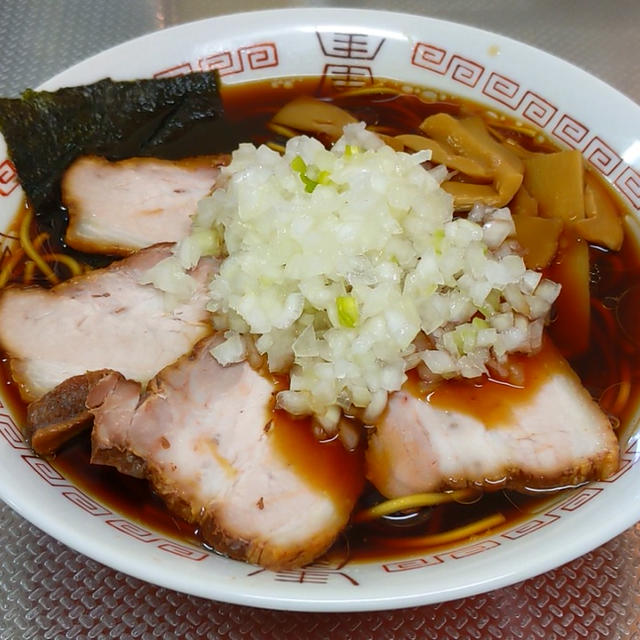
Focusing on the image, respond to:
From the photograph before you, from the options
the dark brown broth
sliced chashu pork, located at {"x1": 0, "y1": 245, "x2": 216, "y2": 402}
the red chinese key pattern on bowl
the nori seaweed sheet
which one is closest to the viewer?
the red chinese key pattern on bowl

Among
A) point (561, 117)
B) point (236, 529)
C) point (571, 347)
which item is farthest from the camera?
point (561, 117)

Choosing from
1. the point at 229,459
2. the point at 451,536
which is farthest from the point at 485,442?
the point at 229,459

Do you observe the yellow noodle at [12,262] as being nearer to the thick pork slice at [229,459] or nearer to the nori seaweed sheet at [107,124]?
the nori seaweed sheet at [107,124]

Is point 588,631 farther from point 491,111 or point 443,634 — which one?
point 491,111

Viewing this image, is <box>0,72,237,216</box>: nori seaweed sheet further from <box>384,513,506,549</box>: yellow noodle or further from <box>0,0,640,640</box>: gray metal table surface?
<box>384,513,506,549</box>: yellow noodle

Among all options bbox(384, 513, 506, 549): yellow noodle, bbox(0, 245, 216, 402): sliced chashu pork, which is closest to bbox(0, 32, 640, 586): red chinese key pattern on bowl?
bbox(384, 513, 506, 549): yellow noodle

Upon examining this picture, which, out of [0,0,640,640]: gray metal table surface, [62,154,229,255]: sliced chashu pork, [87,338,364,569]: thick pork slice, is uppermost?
[62,154,229,255]: sliced chashu pork

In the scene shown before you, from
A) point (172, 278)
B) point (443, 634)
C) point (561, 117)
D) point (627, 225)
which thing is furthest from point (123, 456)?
point (561, 117)
